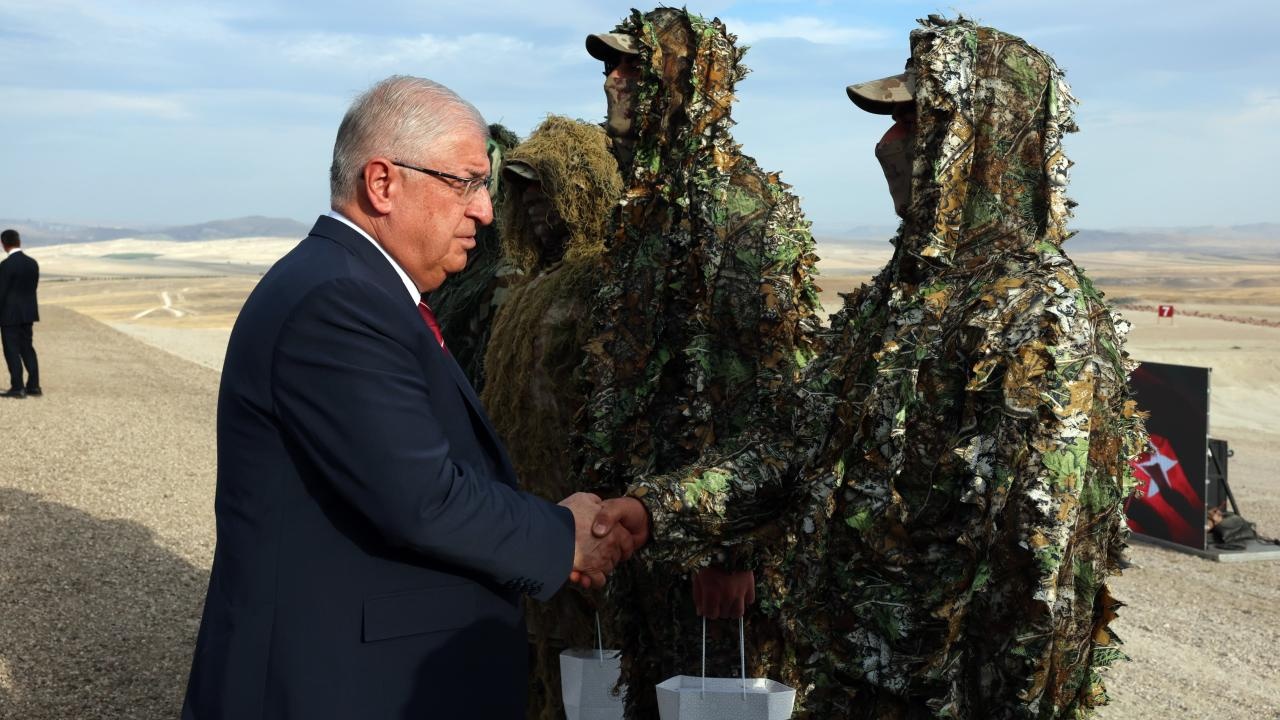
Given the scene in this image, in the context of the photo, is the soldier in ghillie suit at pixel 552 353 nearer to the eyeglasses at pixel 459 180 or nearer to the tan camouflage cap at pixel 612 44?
the tan camouflage cap at pixel 612 44

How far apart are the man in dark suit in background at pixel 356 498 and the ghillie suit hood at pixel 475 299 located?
10.5 ft

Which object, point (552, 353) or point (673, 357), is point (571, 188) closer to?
point (552, 353)

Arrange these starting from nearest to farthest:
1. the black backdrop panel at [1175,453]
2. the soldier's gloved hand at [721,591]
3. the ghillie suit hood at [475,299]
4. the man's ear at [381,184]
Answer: the man's ear at [381,184], the soldier's gloved hand at [721,591], the ghillie suit hood at [475,299], the black backdrop panel at [1175,453]

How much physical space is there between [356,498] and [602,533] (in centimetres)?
86

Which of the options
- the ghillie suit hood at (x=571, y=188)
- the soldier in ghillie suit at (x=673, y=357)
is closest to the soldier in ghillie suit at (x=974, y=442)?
the soldier in ghillie suit at (x=673, y=357)

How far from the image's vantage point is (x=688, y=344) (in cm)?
357

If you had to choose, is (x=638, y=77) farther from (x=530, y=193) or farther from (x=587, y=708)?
(x=587, y=708)

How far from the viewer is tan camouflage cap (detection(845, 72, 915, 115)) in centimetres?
253

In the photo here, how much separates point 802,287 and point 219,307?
159ft

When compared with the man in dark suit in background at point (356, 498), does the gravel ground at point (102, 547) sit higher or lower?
lower

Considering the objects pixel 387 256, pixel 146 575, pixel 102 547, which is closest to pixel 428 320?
pixel 387 256

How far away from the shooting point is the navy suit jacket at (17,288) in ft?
49.5

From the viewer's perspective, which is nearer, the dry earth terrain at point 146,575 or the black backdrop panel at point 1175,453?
the dry earth terrain at point 146,575

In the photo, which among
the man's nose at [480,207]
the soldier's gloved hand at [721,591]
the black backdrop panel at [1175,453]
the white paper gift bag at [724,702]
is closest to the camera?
the man's nose at [480,207]
